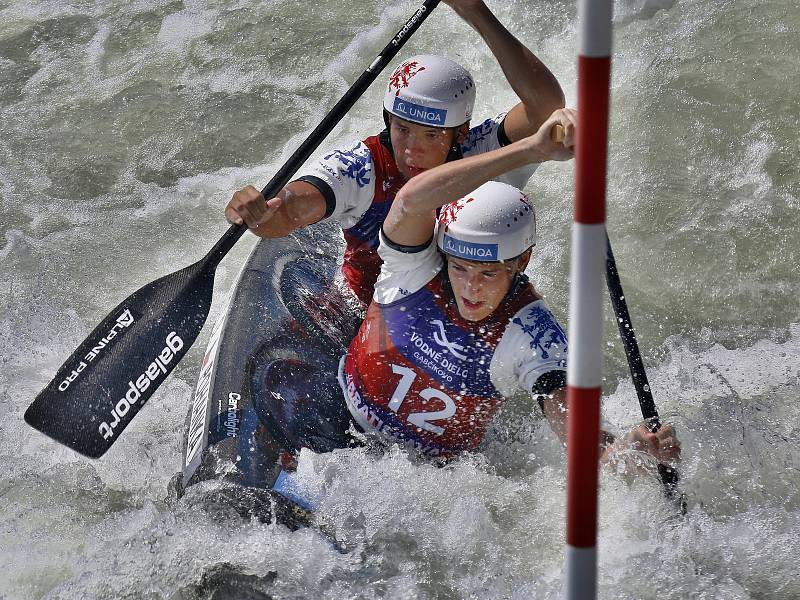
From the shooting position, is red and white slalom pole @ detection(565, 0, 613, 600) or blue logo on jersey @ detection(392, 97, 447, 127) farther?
blue logo on jersey @ detection(392, 97, 447, 127)

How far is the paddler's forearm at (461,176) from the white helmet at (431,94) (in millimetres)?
685

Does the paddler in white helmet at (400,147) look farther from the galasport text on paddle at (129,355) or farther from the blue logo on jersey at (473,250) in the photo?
the blue logo on jersey at (473,250)

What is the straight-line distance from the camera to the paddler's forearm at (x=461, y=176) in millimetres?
2199

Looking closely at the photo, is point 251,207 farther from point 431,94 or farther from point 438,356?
point 438,356

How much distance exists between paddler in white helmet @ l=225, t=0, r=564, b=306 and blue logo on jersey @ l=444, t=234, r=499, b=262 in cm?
73

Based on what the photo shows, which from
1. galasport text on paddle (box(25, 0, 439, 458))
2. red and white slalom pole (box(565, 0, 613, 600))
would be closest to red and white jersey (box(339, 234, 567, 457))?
galasport text on paddle (box(25, 0, 439, 458))

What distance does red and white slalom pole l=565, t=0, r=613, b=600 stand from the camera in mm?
1534

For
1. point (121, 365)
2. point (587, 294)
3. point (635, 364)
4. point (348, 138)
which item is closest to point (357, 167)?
point (121, 365)

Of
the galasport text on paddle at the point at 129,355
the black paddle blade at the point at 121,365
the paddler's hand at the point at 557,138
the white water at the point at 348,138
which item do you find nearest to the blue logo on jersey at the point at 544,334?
the white water at the point at 348,138

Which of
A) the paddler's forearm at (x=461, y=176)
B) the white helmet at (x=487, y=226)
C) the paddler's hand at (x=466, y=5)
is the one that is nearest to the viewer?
the paddler's forearm at (x=461, y=176)

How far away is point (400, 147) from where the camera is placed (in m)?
3.31

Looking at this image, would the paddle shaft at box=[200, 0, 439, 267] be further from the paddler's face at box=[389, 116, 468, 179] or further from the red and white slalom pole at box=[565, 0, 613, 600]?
the red and white slalom pole at box=[565, 0, 613, 600]

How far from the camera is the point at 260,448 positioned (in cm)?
291

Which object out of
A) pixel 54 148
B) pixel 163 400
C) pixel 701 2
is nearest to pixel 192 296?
pixel 163 400
